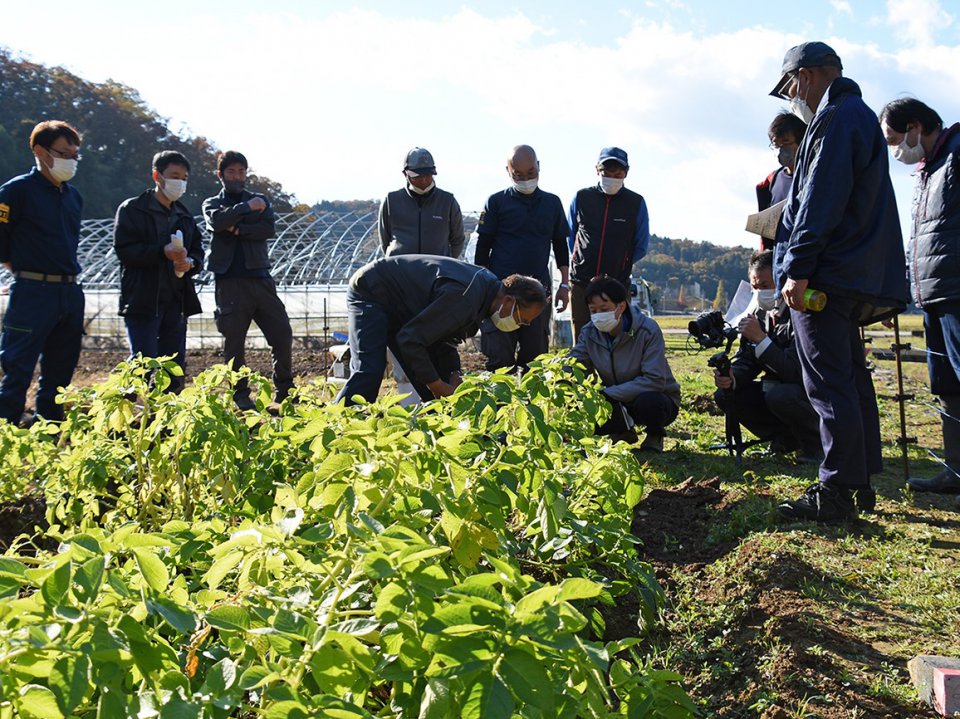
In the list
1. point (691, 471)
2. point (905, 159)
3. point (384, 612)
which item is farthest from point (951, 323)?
point (384, 612)

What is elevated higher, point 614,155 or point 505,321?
point 614,155

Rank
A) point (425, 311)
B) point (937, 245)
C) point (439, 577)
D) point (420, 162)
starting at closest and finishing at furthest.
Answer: point (439, 577) < point (425, 311) < point (937, 245) < point (420, 162)

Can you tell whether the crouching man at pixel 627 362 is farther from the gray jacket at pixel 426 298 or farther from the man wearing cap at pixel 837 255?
the man wearing cap at pixel 837 255

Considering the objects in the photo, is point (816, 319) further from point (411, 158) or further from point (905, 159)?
point (411, 158)

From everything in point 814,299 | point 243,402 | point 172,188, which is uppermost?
point 172,188

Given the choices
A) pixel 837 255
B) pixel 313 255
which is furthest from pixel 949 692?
pixel 313 255

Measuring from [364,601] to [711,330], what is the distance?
145 inches

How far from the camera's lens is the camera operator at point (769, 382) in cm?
488

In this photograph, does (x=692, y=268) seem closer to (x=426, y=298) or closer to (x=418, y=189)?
(x=418, y=189)

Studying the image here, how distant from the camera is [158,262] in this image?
5.80m

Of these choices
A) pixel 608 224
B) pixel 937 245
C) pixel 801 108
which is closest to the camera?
pixel 801 108

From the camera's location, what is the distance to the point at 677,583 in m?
3.03

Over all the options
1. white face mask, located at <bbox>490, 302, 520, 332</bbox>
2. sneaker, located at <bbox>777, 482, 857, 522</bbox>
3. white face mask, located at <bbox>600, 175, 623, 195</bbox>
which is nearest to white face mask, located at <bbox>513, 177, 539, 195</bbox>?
white face mask, located at <bbox>600, 175, 623, 195</bbox>

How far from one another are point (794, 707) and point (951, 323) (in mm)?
2870
